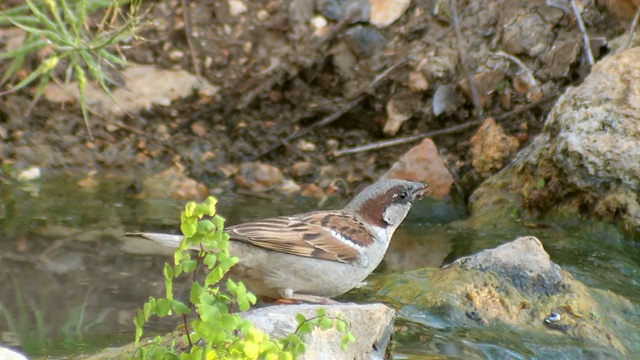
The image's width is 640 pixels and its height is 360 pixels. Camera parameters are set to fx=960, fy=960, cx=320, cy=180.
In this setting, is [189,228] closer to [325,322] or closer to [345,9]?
[325,322]

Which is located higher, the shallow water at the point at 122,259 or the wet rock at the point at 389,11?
the wet rock at the point at 389,11

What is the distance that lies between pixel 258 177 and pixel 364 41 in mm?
1579

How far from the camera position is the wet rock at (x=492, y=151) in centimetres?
681

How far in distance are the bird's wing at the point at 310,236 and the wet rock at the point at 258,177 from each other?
8.59 ft

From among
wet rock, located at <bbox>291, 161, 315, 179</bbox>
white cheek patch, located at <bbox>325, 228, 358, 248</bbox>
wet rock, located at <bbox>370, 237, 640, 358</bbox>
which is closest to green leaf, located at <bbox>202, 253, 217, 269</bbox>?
white cheek patch, located at <bbox>325, 228, 358, 248</bbox>

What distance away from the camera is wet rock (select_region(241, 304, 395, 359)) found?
331 cm

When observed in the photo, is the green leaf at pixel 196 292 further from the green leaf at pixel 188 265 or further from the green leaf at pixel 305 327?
the green leaf at pixel 305 327

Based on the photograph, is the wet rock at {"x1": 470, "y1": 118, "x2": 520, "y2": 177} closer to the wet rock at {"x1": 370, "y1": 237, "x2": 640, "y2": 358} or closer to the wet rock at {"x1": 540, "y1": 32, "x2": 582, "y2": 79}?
the wet rock at {"x1": 540, "y1": 32, "x2": 582, "y2": 79}

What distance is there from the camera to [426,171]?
6688 millimetres

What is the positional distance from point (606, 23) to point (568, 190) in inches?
84.6

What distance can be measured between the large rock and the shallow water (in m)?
0.14

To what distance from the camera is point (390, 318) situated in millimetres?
3729

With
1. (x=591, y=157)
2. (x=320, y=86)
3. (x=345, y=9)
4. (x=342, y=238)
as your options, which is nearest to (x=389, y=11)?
(x=345, y=9)

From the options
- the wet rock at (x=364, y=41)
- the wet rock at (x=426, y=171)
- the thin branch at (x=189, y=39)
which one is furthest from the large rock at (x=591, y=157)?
the thin branch at (x=189, y=39)
